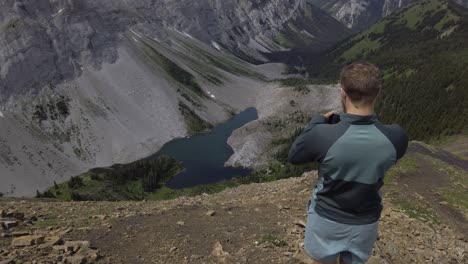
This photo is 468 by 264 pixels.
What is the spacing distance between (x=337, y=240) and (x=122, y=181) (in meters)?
139

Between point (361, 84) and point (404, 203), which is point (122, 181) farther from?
point (361, 84)

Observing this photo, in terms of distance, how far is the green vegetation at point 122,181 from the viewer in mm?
126162

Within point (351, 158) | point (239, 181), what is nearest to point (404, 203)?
point (351, 158)

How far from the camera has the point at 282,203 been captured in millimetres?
26547

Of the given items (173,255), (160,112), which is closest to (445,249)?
(173,255)

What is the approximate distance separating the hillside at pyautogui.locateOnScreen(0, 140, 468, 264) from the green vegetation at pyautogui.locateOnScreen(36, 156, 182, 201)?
95.7 m

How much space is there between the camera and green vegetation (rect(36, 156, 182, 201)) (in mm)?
126162

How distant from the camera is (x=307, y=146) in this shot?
915cm

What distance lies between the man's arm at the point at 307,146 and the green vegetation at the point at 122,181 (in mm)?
114750

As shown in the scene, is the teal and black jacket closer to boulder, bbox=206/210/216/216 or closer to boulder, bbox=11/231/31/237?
boulder, bbox=206/210/216/216

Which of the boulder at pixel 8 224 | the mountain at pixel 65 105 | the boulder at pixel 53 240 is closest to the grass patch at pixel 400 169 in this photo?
Answer: the boulder at pixel 53 240

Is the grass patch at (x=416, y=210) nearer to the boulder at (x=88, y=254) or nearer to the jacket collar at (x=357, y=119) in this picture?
the boulder at (x=88, y=254)

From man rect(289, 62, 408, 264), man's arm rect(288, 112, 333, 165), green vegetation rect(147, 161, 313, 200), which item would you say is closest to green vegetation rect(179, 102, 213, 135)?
green vegetation rect(147, 161, 313, 200)

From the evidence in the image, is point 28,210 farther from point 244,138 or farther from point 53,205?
point 244,138
